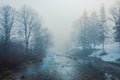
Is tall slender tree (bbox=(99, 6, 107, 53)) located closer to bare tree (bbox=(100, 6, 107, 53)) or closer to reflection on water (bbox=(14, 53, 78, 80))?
bare tree (bbox=(100, 6, 107, 53))

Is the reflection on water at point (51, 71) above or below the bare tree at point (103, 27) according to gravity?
below

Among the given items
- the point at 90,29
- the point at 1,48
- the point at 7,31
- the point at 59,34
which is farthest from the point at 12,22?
the point at 59,34

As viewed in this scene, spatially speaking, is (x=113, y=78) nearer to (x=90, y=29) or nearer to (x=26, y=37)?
(x=26, y=37)

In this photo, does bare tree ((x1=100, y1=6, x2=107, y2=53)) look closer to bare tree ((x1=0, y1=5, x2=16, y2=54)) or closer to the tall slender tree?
the tall slender tree

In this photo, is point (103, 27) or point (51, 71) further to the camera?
point (103, 27)

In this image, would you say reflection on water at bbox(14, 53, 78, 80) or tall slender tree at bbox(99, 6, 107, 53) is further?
tall slender tree at bbox(99, 6, 107, 53)

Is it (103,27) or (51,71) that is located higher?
(103,27)

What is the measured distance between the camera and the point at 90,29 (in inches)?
2201

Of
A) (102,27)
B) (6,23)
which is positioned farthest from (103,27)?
(6,23)

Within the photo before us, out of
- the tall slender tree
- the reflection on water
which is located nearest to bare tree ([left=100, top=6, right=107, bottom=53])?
the tall slender tree

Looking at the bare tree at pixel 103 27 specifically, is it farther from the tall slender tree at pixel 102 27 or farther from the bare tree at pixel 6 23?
the bare tree at pixel 6 23

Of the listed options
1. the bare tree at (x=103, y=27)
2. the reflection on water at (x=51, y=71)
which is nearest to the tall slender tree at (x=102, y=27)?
the bare tree at (x=103, y=27)

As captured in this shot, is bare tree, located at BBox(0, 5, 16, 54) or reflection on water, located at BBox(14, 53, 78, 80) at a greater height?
bare tree, located at BBox(0, 5, 16, 54)

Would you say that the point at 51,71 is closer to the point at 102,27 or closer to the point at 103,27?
the point at 102,27
